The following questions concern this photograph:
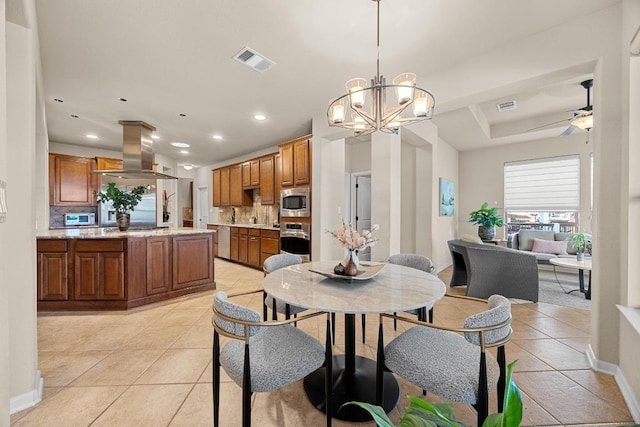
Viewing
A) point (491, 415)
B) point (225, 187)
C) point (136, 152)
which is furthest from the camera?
point (225, 187)

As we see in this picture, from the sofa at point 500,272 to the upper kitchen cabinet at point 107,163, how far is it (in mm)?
6760

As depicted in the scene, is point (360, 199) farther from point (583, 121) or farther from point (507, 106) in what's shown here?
point (583, 121)

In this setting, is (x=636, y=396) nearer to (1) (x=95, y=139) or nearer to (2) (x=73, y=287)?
(2) (x=73, y=287)

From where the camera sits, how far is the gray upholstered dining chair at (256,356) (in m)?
1.26

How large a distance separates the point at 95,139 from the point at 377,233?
569cm

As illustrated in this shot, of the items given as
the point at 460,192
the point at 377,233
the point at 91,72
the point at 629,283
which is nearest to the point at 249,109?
the point at 91,72

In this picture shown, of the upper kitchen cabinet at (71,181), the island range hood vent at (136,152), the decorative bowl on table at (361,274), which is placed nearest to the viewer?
the decorative bowl on table at (361,274)

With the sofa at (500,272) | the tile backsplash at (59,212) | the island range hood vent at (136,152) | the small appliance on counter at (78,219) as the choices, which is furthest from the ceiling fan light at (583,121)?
the tile backsplash at (59,212)

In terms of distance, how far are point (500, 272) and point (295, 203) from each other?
3101mm

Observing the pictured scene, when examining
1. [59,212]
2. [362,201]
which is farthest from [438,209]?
[59,212]

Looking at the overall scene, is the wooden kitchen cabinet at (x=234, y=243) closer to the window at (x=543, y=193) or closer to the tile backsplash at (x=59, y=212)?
the tile backsplash at (x=59, y=212)

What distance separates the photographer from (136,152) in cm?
437

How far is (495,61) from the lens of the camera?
2523mm

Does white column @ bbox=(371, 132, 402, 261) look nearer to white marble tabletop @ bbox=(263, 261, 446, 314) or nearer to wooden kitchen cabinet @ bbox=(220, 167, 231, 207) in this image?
white marble tabletop @ bbox=(263, 261, 446, 314)
